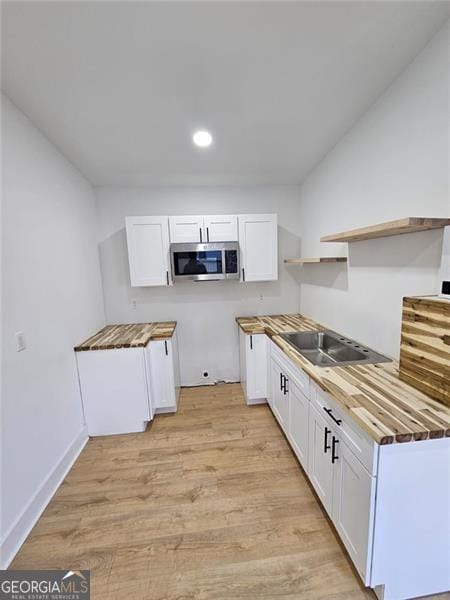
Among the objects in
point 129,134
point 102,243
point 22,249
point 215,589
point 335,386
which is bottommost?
point 215,589

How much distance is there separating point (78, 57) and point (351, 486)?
2.59 metres

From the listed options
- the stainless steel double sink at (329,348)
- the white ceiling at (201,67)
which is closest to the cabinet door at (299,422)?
the stainless steel double sink at (329,348)

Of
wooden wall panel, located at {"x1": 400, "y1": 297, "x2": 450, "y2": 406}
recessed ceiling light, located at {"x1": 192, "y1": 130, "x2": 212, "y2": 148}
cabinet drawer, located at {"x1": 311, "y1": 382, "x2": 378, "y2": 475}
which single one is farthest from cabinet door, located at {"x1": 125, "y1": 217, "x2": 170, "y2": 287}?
wooden wall panel, located at {"x1": 400, "y1": 297, "x2": 450, "y2": 406}

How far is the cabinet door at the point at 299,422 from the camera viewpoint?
5.39 feet

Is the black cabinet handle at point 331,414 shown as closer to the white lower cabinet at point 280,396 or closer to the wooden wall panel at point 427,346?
the wooden wall panel at point 427,346

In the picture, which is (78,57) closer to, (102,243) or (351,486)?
(102,243)

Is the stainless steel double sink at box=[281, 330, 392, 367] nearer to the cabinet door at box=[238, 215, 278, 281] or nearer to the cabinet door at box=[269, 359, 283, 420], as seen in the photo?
the cabinet door at box=[269, 359, 283, 420]

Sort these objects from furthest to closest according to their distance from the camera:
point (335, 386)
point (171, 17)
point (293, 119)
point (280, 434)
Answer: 1. point (280, 434)
2. point (293, 119)
3. point (335, 386)
4. point (171, 17)

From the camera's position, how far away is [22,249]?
5.12ft

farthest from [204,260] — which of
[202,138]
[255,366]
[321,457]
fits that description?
[321,457]

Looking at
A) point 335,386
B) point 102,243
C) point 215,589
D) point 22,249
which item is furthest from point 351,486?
point 102,243

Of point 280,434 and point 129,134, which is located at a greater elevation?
point 129,134

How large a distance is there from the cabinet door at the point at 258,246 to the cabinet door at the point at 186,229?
0.46 metres

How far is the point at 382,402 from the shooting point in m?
1.11
